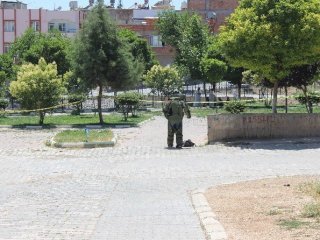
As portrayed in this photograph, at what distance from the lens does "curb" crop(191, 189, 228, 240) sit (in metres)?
8.16

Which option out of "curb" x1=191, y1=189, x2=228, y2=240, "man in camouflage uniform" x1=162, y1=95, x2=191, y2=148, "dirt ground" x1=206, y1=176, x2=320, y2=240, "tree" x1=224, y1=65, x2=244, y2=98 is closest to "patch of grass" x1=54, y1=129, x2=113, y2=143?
"man in camouflage uniform" x1=162, y1=95, x2=191, y2=148

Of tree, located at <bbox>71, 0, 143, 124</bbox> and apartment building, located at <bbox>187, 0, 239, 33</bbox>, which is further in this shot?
apartment building, located at <bbox>187, 0, 239, 33</bbox>

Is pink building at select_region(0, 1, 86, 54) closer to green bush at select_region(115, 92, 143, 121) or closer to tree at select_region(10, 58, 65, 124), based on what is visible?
green bush at select_region(115, 92, 143, 121)

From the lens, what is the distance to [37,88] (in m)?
31.5

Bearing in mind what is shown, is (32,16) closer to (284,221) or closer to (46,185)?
(46,185)

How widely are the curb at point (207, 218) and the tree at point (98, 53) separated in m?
21.2

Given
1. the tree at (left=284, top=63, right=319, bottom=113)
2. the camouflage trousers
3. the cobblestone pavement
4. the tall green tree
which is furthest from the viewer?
the tall green tree

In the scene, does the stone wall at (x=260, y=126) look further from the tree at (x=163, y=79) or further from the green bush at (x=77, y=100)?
the tree at (x=163, y=79)

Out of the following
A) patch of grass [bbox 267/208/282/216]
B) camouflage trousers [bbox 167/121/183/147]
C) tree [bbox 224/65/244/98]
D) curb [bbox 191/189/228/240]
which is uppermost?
tree [bbox 224/65/244/98]

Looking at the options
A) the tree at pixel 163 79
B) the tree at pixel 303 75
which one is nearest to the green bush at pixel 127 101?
the tree at pixel 163 79

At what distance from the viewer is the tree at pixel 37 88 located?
31.6 meters

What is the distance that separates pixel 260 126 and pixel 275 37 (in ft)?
9.33

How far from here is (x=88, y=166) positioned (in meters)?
16.7

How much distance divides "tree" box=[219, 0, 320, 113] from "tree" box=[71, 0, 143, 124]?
11441 mm
